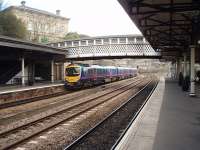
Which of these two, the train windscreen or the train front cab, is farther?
the train windscreen

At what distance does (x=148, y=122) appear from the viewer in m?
11.7

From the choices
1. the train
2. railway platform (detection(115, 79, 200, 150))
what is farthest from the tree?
railway platform (detection(115, 79, 200, 150))

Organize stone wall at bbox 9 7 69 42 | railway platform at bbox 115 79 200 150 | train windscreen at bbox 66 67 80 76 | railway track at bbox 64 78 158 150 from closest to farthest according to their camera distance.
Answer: railway platform at bbox 115 79 200 150 → railway track at bbox 64 78 158 150 → train windscreen at bbox 66 67 80 76 → stone wall at bbox 9 7 69 42

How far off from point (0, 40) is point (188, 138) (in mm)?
23840

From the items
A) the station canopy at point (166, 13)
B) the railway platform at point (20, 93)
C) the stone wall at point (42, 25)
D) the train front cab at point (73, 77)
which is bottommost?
the railway platform at point (20, 93)

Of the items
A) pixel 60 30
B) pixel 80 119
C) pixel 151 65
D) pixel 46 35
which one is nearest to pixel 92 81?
pixel 80 119

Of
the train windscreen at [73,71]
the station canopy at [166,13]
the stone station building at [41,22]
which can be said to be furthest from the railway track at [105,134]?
the stone station building at [41,22]

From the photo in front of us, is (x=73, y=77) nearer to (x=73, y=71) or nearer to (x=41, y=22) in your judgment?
(x=73, y=71)

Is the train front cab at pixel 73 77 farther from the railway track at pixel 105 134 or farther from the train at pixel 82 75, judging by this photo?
the railway track at pixel 105 134

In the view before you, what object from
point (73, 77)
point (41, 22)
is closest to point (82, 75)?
point (73, 77)

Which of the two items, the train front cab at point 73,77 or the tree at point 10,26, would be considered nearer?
the train front cab at point 73,77

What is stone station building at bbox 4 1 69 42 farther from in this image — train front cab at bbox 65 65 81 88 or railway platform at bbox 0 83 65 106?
railway platform at bbox 0 83 65 106

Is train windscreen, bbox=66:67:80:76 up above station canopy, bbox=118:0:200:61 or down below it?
below

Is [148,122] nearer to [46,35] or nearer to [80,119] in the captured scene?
[80,119]
